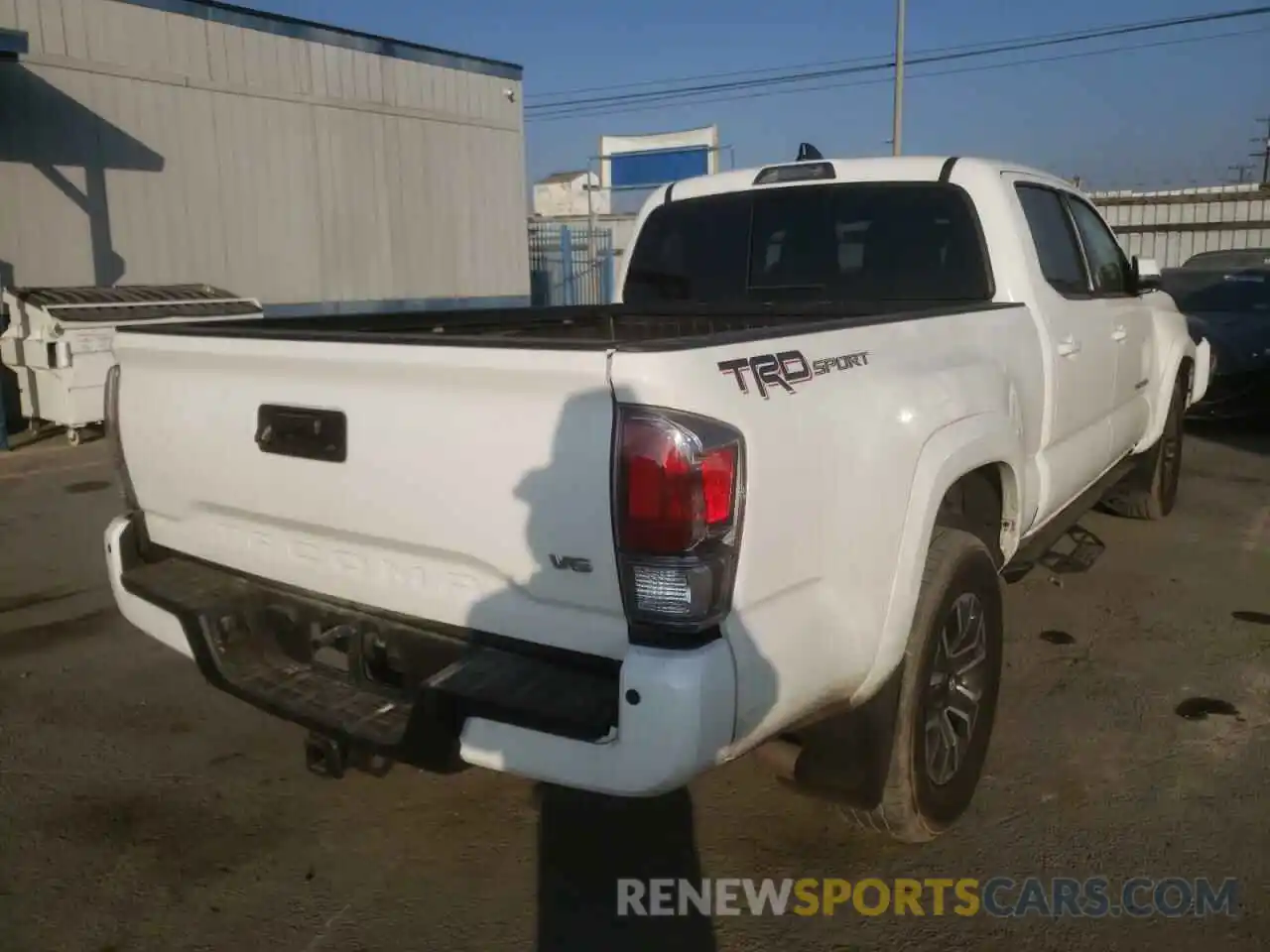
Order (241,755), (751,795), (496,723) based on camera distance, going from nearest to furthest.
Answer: (496,723) < (751,795) < (241,755)

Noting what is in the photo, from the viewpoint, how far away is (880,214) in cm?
428

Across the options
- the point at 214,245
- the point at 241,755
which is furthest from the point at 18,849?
the point at 214,245

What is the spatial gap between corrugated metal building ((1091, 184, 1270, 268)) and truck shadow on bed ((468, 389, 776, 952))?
2264 cm

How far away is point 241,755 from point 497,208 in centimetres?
1489

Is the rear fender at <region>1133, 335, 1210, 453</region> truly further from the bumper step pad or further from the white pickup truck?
the bumper step pad

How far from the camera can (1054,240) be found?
14.8 ft

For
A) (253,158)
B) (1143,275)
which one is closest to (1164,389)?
(1143,275)

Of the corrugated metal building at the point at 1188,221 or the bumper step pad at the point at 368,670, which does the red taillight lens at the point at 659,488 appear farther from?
the corrugated metal building at the point at 1188,221

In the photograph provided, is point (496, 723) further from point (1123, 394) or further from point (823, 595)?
point (1123, 394)

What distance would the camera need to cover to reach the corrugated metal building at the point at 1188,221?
22.5 meters

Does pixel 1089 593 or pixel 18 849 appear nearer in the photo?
Result: pixel 18 849

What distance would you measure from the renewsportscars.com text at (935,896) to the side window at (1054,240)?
7.48ft

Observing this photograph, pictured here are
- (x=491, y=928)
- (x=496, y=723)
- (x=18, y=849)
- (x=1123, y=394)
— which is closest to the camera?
(x=496, y=723)

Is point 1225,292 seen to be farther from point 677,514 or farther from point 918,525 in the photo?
point 677,514
